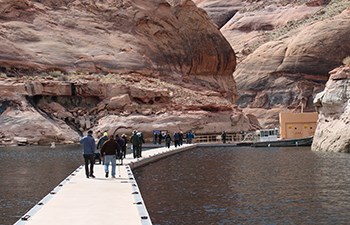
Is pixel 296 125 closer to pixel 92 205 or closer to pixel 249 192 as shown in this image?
pixel 249 192

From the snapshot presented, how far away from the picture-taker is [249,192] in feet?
73.9

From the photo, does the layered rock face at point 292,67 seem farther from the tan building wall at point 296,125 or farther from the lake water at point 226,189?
the lake water at point 226,189

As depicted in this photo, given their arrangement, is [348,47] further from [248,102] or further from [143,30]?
[143,30]

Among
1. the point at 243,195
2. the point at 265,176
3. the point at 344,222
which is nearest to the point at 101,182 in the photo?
the point at 243,195

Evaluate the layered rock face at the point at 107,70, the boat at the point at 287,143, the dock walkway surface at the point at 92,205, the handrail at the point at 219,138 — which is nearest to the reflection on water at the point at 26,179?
the dock walkway surface at the point at 92,205

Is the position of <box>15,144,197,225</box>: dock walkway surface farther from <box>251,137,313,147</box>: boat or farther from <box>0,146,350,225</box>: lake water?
<box>251,137,313,147</box>: boat

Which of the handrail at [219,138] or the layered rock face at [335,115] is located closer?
the layered rock face at [335,115]

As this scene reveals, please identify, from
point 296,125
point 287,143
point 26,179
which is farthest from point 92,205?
point 296,125

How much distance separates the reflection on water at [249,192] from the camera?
58.4 ft

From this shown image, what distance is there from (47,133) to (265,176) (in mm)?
37297

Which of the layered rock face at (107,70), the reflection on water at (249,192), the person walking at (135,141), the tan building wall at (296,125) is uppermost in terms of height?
the layered rock face at (107,70)

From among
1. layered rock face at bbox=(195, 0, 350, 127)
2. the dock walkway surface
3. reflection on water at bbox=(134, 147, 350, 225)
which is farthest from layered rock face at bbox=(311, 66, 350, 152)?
layered rock face at bbox=(195, 0, 350, 127)

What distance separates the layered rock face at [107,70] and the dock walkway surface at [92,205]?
38896 mm

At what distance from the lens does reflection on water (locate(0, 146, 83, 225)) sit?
64.4ft
